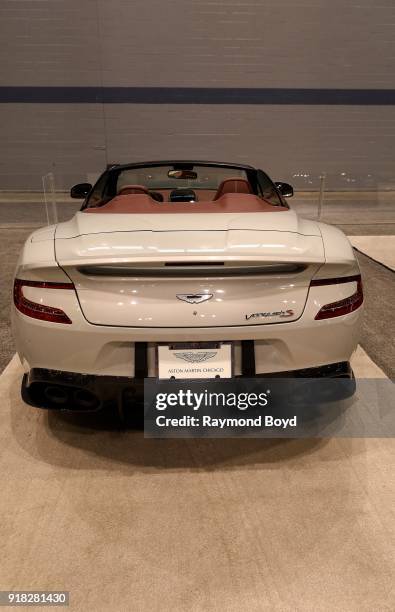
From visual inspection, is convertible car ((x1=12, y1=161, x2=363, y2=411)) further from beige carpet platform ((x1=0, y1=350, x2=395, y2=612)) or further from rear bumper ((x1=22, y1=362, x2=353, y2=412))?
beige carpet platform ((x1=0, y1=350, x2=395, y2=612))

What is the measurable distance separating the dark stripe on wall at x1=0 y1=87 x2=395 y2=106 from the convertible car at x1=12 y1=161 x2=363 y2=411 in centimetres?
1049

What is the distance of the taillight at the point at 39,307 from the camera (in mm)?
1632

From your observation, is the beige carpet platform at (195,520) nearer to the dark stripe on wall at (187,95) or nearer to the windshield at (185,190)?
the windshield at (185,190)

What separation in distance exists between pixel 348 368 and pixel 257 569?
2.72 ft

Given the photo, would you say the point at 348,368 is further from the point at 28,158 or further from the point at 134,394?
the point at 28,158

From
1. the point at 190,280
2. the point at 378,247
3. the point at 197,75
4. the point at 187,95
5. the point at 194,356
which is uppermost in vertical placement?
the point at 197,75

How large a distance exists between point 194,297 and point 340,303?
0.57 meters

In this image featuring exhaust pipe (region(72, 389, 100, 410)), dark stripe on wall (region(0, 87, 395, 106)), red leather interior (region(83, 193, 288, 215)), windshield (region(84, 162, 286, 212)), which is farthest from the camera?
dark stripe on wall (region(0, 87, 395, 106))

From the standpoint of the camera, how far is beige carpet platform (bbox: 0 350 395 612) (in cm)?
143

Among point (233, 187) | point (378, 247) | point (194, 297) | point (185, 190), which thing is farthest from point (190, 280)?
point (378, 247)

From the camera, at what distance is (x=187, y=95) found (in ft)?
36.3

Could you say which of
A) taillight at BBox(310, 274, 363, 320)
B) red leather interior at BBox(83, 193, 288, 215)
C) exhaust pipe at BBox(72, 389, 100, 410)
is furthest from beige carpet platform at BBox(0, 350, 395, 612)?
red leather interior at BBox(83, 193, 288, 215)

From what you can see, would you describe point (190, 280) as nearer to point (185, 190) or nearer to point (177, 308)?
point (177, 308)

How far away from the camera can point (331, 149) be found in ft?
38.4
